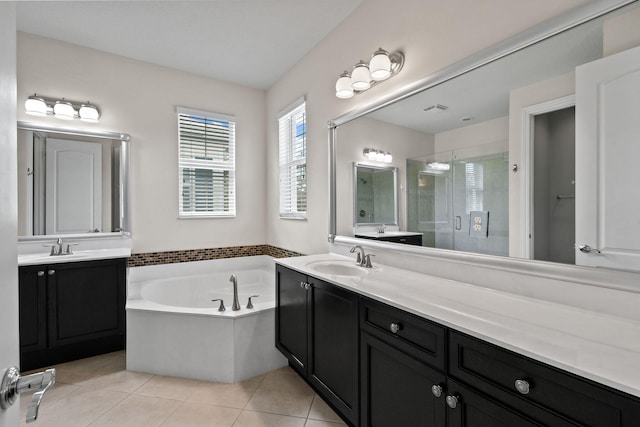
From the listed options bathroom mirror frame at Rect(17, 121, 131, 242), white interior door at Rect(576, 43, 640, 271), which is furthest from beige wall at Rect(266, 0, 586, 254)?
bathroom mirror frame at Rect(17, 121, 131, 242)

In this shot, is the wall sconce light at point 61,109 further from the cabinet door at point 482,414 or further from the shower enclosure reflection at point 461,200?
the cabinet door at point 482,414

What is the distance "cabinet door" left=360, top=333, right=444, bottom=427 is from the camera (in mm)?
1134

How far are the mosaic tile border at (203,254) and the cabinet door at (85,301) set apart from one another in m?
0.48

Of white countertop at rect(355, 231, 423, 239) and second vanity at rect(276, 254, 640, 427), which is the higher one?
white countertop at rect(355, 231, 423, 239)

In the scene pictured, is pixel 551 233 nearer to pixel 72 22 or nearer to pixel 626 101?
pixel 626 101

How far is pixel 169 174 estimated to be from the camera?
3225 mm

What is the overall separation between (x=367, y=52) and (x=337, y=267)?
158 cm

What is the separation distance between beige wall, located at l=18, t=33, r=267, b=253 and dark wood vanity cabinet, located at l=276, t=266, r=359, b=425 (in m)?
1.58

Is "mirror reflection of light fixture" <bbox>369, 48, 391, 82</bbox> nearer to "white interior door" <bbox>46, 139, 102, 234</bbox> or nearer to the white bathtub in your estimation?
the white bathtub

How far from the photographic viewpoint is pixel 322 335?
5.87ft

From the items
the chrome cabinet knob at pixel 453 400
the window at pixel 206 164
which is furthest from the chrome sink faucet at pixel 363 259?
the window at pixel 206 164

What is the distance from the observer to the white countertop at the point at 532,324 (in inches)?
30.0

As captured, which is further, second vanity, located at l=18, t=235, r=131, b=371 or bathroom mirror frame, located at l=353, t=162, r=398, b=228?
second vanity, located at l=18, t=235, r=131, b=371

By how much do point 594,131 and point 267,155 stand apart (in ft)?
10.3
